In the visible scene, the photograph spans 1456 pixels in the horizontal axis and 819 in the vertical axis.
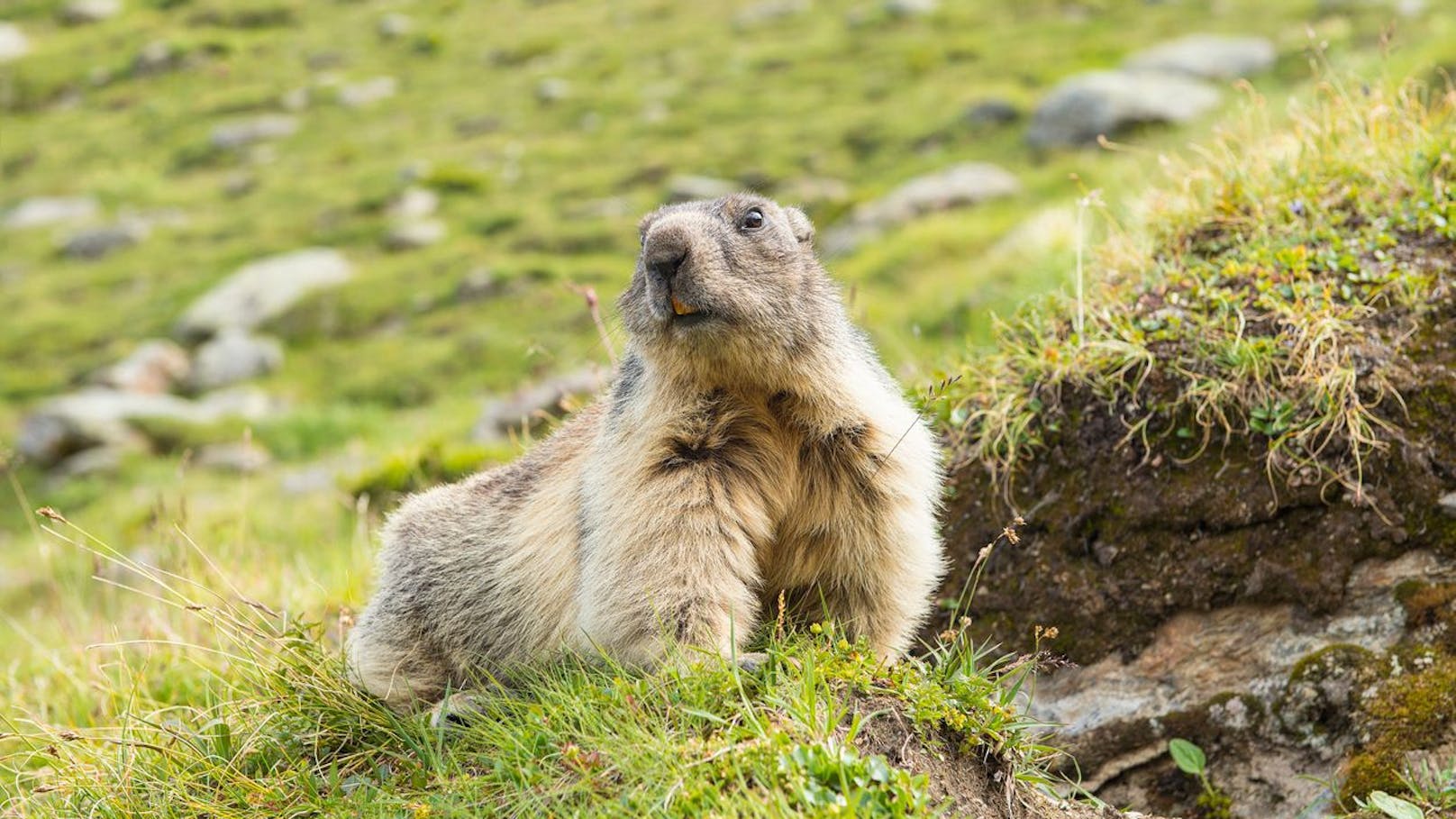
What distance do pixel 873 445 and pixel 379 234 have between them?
23.1 m

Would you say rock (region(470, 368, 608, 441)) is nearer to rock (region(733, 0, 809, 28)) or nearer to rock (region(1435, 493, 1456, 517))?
rock (region(1435, 493, 1456, 517))

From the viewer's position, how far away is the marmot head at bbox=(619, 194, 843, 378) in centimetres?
506

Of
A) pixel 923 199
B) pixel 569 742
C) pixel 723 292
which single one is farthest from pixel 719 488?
pixel 923 199

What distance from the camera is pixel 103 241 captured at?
3014 centimetres

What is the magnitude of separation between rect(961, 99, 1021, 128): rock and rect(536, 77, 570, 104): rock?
1187 cm

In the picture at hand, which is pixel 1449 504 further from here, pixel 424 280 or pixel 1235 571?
pixel 424 280

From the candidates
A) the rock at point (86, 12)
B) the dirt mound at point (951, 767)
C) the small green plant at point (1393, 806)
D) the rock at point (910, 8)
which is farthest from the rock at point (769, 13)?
the dirt mound at point (951, 767)

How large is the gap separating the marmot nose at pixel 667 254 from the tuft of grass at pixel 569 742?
4.73 ft

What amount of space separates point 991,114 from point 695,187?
575 cm

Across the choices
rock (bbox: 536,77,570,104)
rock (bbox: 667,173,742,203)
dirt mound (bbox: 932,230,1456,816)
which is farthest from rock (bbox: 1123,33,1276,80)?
dirt mound (bbox: 932,230,1456,816)

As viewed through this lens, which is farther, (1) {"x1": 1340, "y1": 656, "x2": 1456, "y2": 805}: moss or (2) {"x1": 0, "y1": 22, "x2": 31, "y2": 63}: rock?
(2) {"x1": 0, "y1": 22, "x2": 31, "y2": 63}: rock

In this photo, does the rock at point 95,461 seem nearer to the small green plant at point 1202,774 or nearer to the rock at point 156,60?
the small green plant at point 1202,774

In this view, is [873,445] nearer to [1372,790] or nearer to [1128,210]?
[1372,790]

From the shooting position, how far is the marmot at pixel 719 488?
502 centimetres
